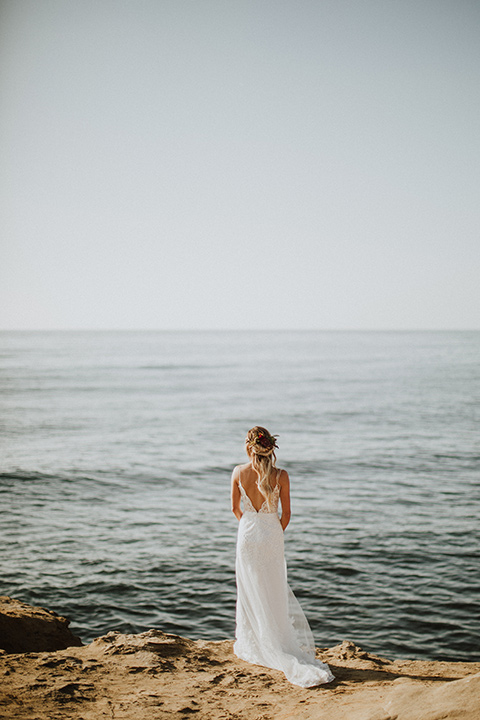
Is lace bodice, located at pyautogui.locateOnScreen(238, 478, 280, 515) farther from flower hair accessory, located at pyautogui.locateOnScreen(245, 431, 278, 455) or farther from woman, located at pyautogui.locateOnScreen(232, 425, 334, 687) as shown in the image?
flower hair accessory, located at pyautogui.locateOnScreen(245, 431, 278, 455)

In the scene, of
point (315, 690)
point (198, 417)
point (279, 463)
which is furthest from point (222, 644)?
point (198, 417)

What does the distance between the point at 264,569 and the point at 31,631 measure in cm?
312

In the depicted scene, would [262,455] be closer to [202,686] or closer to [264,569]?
[264,569]

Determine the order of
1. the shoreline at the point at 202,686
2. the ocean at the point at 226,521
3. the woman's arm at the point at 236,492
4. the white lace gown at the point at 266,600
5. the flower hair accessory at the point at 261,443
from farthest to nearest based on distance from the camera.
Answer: the ocean at the point at 226,521, the woman's arm at the point at 236,492, the white lace gown at the point at 266,600, the flower hair accessory at the point at 261,443, the shoreline at the point at 202,686

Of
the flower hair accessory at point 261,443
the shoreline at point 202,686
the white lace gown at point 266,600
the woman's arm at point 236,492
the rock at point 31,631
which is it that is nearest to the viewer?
the shoreline at point 202,686

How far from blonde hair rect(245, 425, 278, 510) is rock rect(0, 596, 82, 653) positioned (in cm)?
335

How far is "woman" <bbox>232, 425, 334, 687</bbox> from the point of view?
586 centimetres

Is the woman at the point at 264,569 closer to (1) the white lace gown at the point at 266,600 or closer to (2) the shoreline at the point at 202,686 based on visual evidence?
(1) the white lace gown at the point at 266,600

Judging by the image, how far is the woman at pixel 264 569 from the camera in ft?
19.2

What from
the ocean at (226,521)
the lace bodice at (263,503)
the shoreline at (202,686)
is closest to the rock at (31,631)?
the shoreline at (202,686)

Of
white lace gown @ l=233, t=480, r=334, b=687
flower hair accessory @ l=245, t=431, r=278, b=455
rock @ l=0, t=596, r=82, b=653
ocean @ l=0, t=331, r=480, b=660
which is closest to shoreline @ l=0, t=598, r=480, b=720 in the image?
rock @ l=0, t=596, r=82, b=653

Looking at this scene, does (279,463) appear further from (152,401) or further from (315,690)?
(152,401)

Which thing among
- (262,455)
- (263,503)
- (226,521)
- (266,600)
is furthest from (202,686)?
(226,521)

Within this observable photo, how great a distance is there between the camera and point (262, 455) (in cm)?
586
